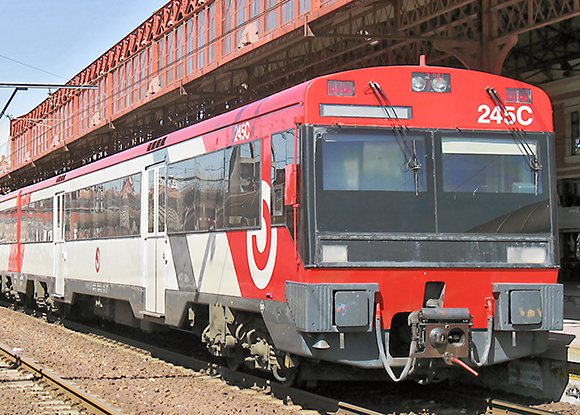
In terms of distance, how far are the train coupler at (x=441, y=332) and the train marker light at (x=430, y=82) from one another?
2095mm

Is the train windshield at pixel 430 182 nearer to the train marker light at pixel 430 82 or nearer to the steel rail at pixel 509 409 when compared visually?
the train marker light at pixel 430 82

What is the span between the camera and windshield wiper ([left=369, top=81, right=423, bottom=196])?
684 centimetres

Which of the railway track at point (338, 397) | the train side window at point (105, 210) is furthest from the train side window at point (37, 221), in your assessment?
the railway track at point (338, 397)

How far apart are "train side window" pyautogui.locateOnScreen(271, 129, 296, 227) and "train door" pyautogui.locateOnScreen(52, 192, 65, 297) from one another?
8.74m

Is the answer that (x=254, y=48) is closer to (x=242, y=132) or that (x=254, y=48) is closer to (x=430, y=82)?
(x=242, y=132)

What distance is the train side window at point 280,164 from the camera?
689 cm

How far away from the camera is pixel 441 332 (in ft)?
21.2

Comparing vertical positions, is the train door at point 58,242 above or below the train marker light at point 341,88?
below

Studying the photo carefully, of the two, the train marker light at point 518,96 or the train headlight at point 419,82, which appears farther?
the train marker light at point 518,96

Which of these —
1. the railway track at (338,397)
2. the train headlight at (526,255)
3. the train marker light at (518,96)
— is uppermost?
the train marker light at (518,96)

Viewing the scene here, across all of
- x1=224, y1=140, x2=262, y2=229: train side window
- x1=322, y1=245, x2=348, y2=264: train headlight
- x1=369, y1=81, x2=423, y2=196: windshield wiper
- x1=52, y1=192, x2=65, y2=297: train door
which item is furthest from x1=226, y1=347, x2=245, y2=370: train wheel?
x1=52, y1=192, x2=65, y2=297: train door

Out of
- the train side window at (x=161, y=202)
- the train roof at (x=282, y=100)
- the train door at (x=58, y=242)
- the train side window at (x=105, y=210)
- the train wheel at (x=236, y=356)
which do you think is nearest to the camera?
the train roof at (x=282, y=100)

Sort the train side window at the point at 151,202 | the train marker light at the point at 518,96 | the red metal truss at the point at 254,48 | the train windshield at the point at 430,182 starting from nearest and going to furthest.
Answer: the train windshield at the point at 430,182 < the train marker light at the point at 518,96 < the train side window at the point at 151,202 < the red metal truss at the point at 254,48

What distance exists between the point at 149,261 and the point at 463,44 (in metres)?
7.28
